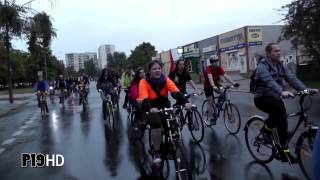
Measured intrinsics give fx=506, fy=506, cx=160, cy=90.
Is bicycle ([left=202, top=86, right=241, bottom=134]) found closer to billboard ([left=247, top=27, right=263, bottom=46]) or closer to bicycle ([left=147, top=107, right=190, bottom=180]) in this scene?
bicycle ([left=147, top=107, right=190, bottom=180])

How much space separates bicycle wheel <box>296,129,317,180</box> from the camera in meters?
6.27

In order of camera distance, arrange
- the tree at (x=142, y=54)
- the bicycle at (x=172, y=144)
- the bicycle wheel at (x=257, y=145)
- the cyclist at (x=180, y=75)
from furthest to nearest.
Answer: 1. the tree at (x=142, y=54)
2. the cyclist at (x=180, y=75)
3. the bicycle wheel at (x=257, y=145)
4. the bicycle at (x=172, y=144)

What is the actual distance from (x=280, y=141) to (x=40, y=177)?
138 inches

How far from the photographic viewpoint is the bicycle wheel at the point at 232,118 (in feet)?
34.5

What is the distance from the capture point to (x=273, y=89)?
682 centimetres

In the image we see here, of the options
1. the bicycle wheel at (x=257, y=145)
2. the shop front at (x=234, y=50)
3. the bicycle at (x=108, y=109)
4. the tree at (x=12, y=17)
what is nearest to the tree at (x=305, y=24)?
the tree at (x=12, y=17)

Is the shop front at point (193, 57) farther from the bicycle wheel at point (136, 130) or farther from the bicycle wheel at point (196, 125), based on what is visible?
the bicycle wheel at point (196, 125)

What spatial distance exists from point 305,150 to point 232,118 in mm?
4230

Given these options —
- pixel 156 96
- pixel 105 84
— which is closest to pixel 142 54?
pixel 105 84

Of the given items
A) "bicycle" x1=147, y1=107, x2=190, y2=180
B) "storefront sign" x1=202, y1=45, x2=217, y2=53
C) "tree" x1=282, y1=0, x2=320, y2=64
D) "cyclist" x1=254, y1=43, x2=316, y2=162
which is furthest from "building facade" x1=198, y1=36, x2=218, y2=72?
"bicycle" x1=147, y1=107, x2=190, y2=180

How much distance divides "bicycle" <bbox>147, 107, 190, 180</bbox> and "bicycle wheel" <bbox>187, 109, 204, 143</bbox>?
2.94 m

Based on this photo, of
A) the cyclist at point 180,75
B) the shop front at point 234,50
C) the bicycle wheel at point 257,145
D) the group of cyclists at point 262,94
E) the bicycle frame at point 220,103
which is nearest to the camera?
the group of cyclists at point 262,94

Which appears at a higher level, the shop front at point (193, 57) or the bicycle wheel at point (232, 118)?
the shop front at point (193, 57)

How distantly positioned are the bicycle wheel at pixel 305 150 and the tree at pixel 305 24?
21.4 metres
